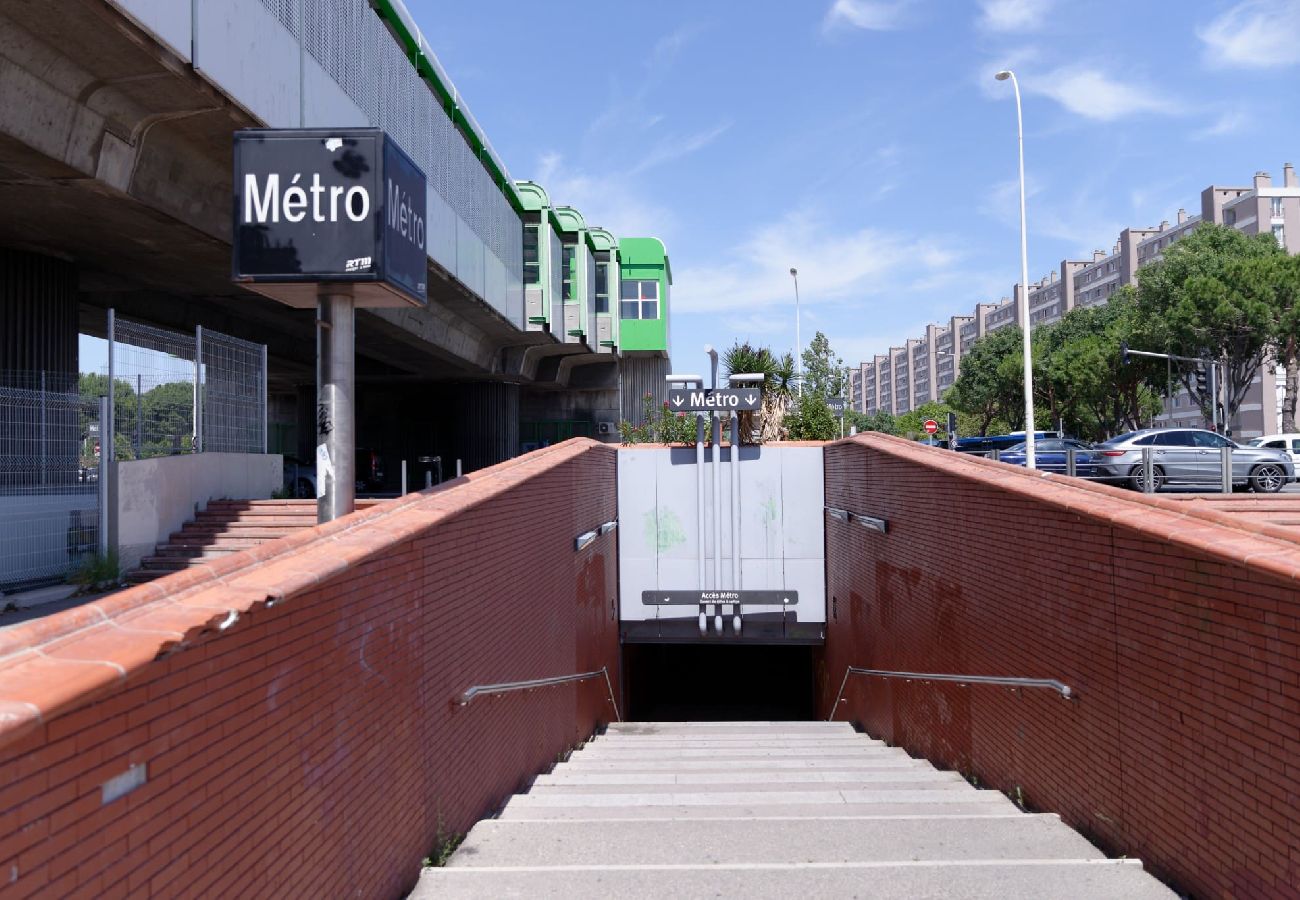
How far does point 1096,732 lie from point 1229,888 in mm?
1505

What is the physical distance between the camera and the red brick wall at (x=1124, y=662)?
4.04 m

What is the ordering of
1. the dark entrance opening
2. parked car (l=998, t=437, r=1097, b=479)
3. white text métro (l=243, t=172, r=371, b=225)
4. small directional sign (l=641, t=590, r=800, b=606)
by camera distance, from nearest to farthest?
1. white text métro (l=243, t=172, r=371, b=225)
2. small directional sign (l=641, t=590, r=800, b=606)
3. parked car (l=998, t=437, r=1097, b=479)
4. the dark entrance opening

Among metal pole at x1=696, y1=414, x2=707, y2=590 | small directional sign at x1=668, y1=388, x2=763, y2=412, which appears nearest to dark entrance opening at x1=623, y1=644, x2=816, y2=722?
metal pole at x1=696, y1=414, x2=707, y2=590

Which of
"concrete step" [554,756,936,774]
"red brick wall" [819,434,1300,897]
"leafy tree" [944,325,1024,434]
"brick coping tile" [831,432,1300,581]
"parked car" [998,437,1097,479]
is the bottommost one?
"concrete step" [554,756,936,774]

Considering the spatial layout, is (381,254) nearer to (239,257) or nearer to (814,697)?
(239,257)

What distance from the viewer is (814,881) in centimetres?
482

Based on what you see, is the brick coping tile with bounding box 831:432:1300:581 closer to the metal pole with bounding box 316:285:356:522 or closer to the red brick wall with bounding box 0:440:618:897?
the red brick wall with bounding box 0:440:618:897

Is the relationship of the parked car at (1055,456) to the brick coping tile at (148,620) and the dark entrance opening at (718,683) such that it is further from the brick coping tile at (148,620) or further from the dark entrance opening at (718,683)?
the brick coping tile at (148,620)

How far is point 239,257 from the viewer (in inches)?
267

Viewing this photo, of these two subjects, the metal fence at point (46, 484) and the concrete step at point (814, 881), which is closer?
the concrete step at point (814, 881)

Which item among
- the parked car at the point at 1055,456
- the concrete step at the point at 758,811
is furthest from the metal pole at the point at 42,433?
the parked car at the point at 1055,456

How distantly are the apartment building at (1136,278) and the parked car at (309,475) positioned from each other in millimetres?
35271

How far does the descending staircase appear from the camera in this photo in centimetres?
471

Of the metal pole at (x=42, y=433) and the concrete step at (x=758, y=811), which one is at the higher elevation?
the metal pole at (x=42, y=433)
